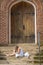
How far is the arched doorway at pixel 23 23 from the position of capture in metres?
15.6

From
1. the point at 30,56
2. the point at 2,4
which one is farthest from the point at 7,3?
the point at 30,56

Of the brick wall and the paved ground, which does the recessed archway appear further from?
the paved ground

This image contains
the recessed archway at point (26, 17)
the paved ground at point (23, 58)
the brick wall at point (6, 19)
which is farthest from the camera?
the recessed archway at point (26, 17)

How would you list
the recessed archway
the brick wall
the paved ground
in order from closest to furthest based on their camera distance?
the paved ground < the brick wall < the recessed archway

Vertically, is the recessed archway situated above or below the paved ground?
above

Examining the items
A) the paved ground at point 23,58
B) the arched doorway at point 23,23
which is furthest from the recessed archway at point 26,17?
the paved ground at point 23,58

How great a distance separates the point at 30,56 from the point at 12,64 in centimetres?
126

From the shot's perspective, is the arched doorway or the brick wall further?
the arched doorway

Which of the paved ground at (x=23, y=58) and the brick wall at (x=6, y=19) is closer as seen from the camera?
the paved ground at (x=23, y=58)

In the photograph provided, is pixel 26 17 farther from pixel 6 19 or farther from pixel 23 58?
pixel 23 58

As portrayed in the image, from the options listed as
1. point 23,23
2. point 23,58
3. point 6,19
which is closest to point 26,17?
point 23,23

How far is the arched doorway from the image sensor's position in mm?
15594

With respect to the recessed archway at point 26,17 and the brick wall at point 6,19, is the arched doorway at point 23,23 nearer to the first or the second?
the recessed archway at point 26,17

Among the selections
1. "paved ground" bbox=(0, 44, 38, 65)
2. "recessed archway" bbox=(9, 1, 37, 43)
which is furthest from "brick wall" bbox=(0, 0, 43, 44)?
"paved ground" bbox=(0, 44, 38, 65)
